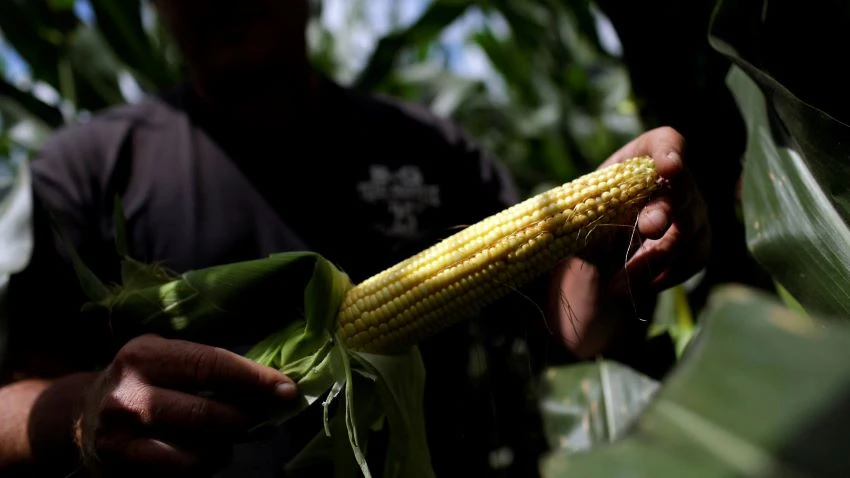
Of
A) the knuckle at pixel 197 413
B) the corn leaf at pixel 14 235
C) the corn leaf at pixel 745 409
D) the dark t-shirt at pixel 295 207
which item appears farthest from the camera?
the dark t-shirt at pixel 295 207

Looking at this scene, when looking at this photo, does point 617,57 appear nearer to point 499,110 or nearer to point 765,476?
point 499,110

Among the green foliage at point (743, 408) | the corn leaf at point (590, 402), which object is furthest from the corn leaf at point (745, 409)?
the corn leaf at point (590, 402)

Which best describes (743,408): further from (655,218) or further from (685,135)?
(685,135)

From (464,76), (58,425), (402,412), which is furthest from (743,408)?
(464,76)

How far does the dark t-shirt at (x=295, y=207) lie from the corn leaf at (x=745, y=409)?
0.68 m

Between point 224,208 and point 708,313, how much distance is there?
1.01m

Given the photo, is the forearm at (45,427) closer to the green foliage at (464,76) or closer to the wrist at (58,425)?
the wrist at (58,425)

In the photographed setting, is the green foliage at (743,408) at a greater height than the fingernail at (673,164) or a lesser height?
greater

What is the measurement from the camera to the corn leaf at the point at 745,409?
0.29 m

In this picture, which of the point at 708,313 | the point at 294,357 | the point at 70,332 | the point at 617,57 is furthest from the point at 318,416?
the point at 617,57

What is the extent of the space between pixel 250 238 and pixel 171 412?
535 millimetres

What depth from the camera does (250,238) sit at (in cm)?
118

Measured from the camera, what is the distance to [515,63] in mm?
2258

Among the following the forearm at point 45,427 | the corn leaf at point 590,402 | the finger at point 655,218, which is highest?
the finger at point 655,218
